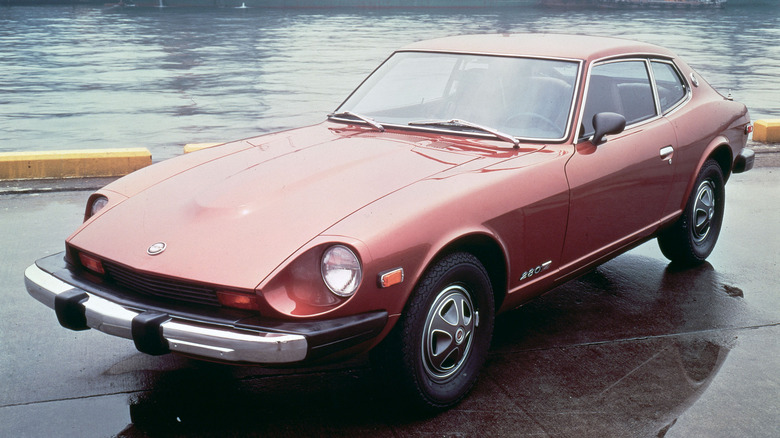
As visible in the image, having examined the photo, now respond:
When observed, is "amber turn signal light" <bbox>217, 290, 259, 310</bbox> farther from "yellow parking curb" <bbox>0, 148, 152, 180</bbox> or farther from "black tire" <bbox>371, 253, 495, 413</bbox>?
"yellow parking curb" <bbox>0, 148, 152, 180</bbox>

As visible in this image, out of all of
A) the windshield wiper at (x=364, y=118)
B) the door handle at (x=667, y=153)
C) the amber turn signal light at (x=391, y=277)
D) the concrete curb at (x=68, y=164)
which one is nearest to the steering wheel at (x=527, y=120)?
the windshield wiper at (x=364, y=118)

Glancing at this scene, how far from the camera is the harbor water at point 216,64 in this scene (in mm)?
10211

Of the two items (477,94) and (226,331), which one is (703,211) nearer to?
(477,94)

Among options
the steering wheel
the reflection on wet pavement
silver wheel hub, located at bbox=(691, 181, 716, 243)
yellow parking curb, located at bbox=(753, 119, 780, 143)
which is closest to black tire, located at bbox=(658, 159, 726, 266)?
silver wheel hub, located at bbox=(691, 181, 716, 243)

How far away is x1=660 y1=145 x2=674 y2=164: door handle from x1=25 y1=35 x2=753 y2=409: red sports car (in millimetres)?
13

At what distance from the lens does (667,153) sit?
4.55m

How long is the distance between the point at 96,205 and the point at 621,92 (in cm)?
289

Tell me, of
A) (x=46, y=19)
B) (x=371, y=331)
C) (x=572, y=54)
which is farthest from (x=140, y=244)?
(x=46, y=19)

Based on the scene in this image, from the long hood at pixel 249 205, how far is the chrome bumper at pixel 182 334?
17 cm

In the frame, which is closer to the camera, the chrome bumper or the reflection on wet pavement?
the chrome bumper

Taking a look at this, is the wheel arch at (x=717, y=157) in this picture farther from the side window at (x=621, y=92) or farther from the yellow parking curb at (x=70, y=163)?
the yellow parking curb at (x=70, y=163)

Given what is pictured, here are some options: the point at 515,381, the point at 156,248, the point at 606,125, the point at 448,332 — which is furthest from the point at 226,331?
the point at 606,125

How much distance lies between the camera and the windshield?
4086 mm

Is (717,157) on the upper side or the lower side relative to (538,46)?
lower
